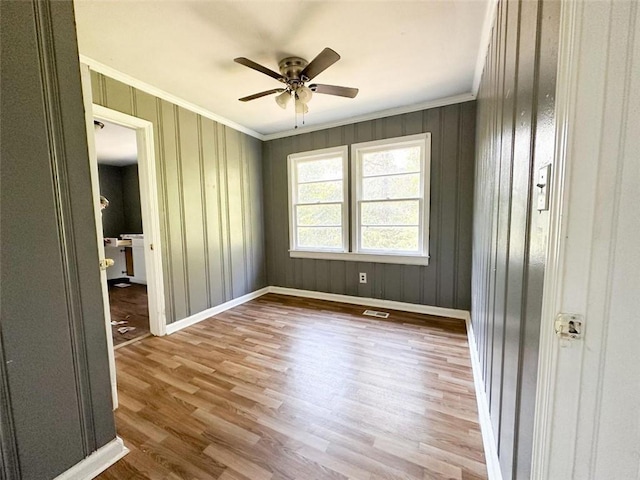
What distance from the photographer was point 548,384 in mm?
630

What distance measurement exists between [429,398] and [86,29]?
3.38 m

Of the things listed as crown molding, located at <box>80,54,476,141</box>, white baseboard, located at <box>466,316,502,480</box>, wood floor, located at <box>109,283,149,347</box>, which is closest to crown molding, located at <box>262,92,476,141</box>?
crown molding, located at <box>80,54,476,141</box>

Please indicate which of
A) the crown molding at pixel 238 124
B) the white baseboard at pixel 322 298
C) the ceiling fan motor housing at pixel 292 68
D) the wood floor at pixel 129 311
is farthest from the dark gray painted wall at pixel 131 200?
the ceiling fan motor housing at pixel 292 68

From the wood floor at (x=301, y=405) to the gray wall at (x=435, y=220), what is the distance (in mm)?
537

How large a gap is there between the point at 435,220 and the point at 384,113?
1.47 meters

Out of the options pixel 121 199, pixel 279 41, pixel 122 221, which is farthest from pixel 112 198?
pixel 279 41

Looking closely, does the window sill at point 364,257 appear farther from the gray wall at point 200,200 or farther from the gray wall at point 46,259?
the gray wall at point 46,259

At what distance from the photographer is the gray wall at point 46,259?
1.02 meters

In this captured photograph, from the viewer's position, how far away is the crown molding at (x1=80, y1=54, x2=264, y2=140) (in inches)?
85.0

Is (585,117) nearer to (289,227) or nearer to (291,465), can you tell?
(291,465)

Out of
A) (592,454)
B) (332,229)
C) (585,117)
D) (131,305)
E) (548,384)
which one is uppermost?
(585,117)

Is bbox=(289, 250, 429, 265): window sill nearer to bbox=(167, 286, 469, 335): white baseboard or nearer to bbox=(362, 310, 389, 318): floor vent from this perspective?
bbox=(167, 286, 469, 335): white baseboard

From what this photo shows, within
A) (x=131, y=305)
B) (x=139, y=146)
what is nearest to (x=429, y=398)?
(x=139, y=146)

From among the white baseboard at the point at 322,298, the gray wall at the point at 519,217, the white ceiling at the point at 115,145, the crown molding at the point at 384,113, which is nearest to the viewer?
the gray wall at the point at 519,217
